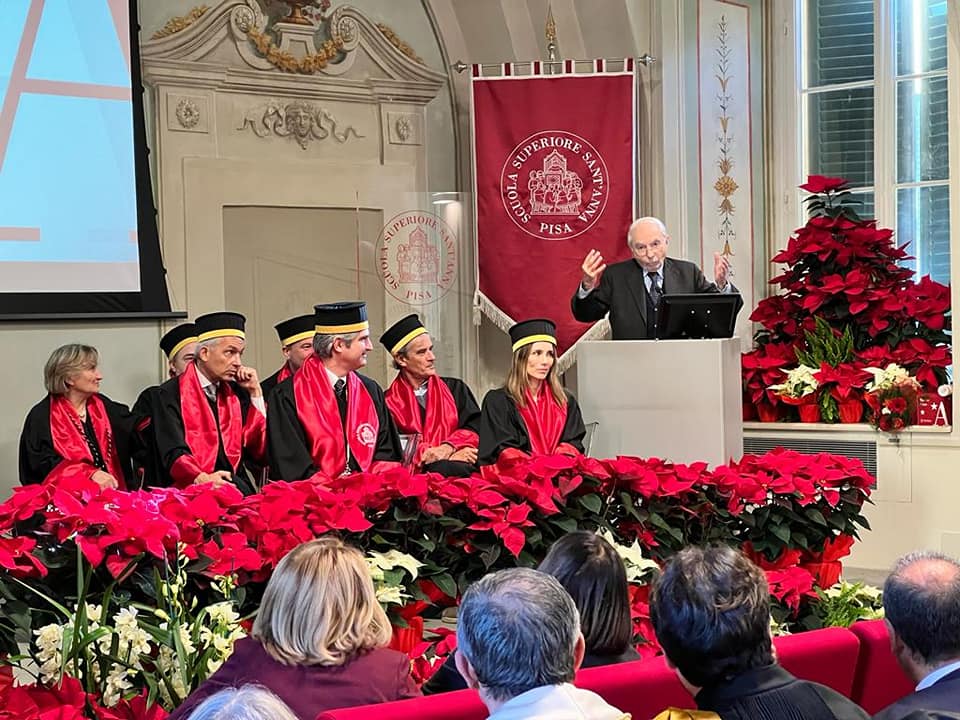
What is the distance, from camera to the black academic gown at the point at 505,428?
5.37m

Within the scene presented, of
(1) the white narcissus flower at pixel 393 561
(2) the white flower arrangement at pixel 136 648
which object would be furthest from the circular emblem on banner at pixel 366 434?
(2) the white flower arrangement at pixel 136 648

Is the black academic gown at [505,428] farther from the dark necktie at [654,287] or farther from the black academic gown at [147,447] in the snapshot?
the black academic gown at [147,447]

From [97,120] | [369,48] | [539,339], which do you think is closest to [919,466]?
[539,339]

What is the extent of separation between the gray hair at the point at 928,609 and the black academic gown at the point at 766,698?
175mm

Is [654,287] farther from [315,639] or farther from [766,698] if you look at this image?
[766,698]

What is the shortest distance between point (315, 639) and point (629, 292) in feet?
12.8

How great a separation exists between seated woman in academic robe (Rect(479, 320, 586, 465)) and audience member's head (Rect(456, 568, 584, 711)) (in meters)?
3.47

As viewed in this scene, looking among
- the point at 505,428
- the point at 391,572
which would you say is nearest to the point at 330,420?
the point at 505,428

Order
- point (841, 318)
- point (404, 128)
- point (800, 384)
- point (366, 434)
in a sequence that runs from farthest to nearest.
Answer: point (404, 128), point (841, 318), point (800, 384), point (366, 434)

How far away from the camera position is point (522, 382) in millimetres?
5504

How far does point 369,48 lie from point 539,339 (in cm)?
253

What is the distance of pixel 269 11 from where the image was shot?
7.00m

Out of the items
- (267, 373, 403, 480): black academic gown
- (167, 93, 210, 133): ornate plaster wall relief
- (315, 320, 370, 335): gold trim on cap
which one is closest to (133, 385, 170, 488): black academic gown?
(267, 373, 403, 480): black academic gown

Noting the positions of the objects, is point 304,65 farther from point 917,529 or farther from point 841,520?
point 841,520
